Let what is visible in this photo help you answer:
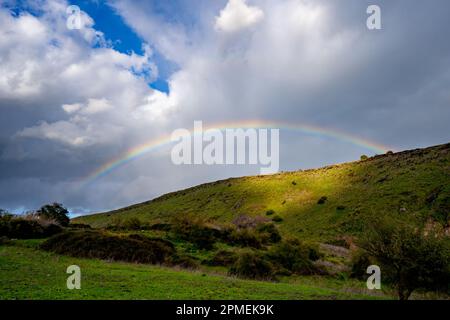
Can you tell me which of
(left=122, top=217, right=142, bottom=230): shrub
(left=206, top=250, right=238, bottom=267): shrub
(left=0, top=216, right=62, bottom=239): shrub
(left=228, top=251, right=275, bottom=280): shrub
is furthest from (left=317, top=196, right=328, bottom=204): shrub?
(left=0, top=216, right=62, bottom=239): shrub

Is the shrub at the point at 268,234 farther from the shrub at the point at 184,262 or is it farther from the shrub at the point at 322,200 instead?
the shrub at the point at 322,200

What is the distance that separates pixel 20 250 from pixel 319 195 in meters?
70.2

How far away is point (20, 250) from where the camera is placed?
29500mm

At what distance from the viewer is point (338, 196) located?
82.4 metres

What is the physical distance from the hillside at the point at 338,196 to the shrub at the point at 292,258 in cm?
2852

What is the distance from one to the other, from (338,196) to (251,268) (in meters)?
56.7

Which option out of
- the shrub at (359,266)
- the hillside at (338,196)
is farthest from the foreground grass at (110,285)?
the hillside at (338,196)

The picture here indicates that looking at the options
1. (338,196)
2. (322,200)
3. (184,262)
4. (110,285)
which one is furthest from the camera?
(338,196)

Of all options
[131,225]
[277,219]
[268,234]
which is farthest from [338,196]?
[131,225]

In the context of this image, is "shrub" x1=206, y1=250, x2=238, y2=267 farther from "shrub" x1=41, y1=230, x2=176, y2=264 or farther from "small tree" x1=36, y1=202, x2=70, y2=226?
"small tree" x1=36, y1=202, x2=70, y2=226

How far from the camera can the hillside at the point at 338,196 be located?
217 feet

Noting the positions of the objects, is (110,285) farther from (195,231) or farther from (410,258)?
(195,231)
